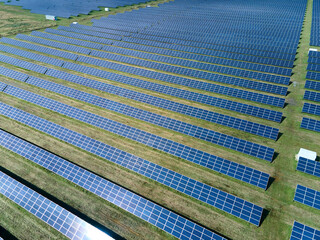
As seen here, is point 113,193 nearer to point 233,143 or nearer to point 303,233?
point 233,143

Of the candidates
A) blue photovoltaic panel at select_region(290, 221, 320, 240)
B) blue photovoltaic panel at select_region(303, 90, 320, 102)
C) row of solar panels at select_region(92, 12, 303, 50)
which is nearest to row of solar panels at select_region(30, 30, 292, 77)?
blue photovoltaic panel at select_region(303, 90, 320, 102)

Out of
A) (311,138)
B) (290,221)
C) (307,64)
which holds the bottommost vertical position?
(290,221)

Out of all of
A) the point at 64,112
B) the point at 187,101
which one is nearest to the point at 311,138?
the point at 187,101

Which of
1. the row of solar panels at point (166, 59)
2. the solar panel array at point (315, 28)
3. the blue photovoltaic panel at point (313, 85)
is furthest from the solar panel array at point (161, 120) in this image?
the solar panel array at point (315, 28)

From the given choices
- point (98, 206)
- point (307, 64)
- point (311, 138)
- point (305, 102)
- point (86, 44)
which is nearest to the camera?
point (98, 206)

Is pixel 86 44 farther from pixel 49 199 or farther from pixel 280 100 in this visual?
pixel 280 100

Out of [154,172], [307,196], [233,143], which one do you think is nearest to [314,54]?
[233,143]

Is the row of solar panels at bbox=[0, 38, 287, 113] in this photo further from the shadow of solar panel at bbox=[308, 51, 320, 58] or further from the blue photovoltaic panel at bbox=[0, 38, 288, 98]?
the shadow of solar panel at bbox=[308, 51, 320, 58]
